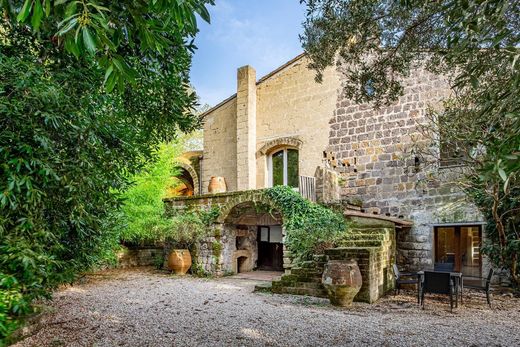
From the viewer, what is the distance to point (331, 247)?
7.42 metres

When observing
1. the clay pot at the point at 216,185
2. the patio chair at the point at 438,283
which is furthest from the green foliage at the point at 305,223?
the clay pot at the point at 216,185

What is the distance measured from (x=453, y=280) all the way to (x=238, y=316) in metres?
4.31

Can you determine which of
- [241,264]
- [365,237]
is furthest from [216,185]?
[365,237]

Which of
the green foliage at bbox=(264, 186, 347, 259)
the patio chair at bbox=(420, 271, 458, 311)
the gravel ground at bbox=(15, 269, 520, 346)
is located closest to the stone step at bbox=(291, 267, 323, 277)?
the green foliage at bbox=(264, 186, 347, 259)

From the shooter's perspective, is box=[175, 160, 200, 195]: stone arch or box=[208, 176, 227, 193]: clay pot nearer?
box=[208, 176, 227, 193]: clay pot

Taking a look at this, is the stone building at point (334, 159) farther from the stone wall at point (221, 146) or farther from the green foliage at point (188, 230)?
the green foliage at point (188, 230)

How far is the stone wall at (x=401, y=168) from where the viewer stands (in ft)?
28.6

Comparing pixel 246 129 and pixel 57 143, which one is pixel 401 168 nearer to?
pixel 246 129

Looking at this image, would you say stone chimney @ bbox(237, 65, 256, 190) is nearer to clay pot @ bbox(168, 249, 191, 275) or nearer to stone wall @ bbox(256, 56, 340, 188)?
stone wall @ bbox(256, 56, 340, 188)

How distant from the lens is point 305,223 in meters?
8.30

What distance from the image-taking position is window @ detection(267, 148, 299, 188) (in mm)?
11553

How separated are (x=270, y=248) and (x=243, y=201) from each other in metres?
3.00

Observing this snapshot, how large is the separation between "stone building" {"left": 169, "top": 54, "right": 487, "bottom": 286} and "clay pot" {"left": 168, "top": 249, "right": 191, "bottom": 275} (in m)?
1.27

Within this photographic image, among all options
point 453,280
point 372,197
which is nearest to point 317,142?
point 372,197
